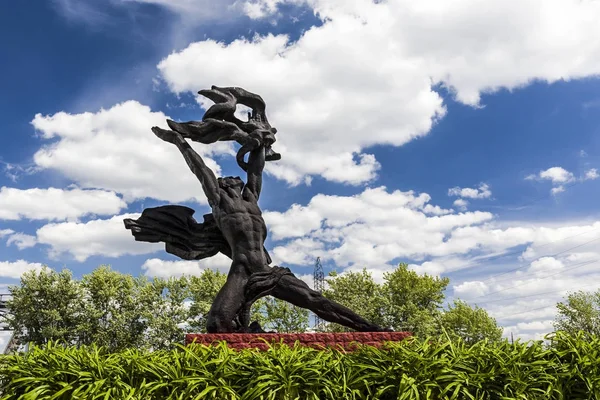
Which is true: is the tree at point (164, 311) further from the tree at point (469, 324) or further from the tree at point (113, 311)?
the tree at point (469, 324)

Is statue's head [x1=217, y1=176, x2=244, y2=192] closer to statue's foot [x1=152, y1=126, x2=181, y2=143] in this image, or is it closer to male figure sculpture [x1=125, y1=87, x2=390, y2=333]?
male figure sculpture [x1=125, y1=87, x2=390, y2=333]

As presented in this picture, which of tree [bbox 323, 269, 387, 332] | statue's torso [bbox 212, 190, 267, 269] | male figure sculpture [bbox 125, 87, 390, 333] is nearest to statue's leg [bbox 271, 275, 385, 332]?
male figure sculpture [bbox 125, 87, 390, 333]

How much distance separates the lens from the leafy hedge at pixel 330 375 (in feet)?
14.8

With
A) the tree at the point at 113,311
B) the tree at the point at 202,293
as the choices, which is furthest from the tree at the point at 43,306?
the tree at the point at 202,293

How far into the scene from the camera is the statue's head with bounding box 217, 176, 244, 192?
865 centimetres

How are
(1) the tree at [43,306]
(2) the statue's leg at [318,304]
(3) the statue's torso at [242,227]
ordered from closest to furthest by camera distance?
1. (2) the statue's leg at [318,304]
2. (3) the statue's torso at [242,227]
3. (1) the tree at [43,306]

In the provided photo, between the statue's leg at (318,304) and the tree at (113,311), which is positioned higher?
the tree at (113,311)

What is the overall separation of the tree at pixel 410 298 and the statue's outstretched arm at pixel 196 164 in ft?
57.7

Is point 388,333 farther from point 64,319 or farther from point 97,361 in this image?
point 64,319

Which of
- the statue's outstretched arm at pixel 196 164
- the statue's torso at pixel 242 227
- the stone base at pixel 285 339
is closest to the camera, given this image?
the stone base at pixel 285 339

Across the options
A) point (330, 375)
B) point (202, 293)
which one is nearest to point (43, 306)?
point (202, 293)

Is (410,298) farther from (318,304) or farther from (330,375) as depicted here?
(330,375)

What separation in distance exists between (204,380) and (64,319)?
2227 centimetres

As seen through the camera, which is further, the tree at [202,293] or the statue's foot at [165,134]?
the tree at [202,293]
